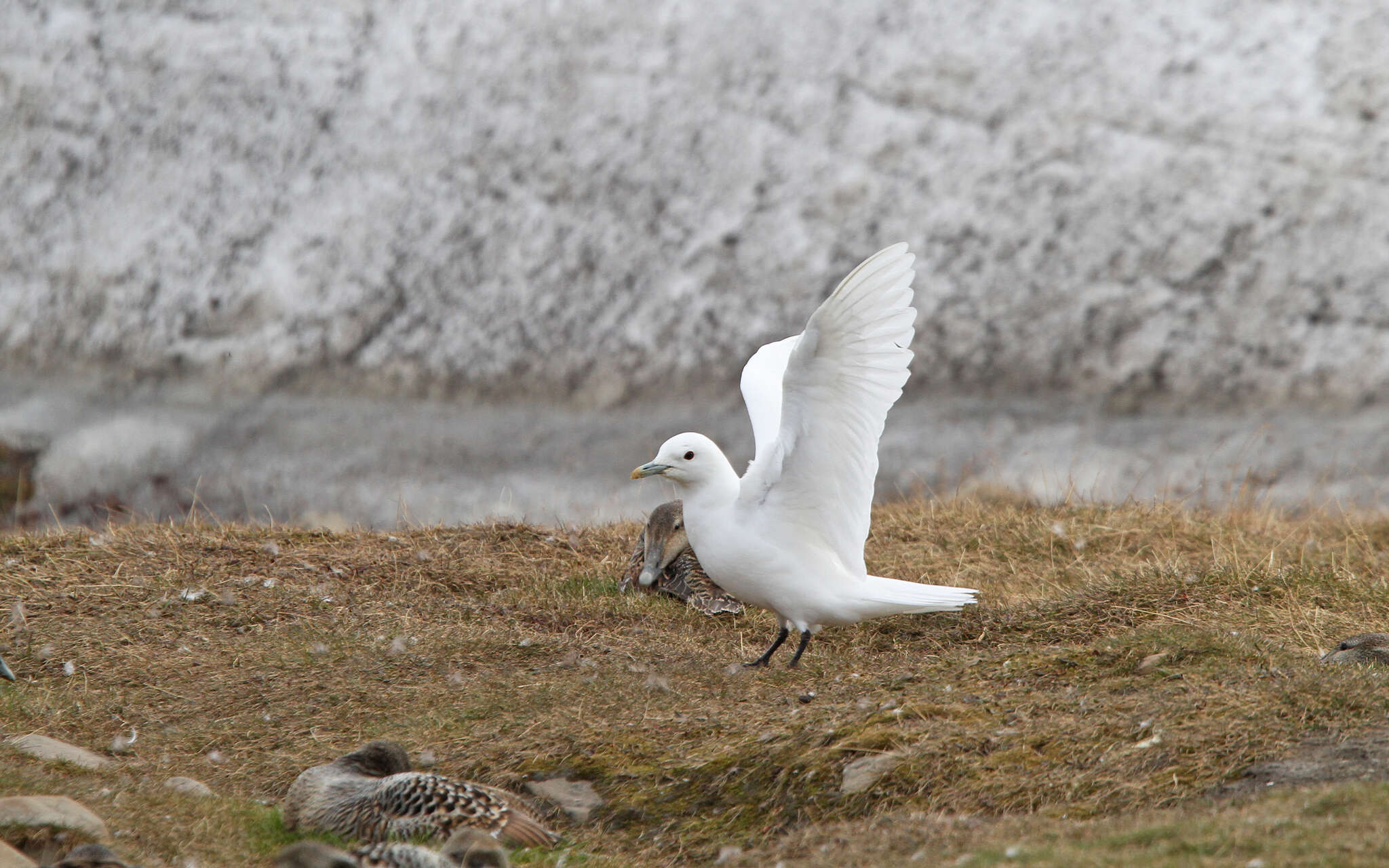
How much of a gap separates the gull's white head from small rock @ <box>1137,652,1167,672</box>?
162 cm

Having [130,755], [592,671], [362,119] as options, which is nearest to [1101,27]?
[362,119]

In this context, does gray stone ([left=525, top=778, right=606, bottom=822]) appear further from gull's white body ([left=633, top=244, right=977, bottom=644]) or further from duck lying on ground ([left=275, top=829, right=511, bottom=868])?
gull's white body ([left=633, top=244, right=977, bottom=644])

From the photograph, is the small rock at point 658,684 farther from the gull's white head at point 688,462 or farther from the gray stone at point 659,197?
the gray stone at point 659,197

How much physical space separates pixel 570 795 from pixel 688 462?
1.56 m

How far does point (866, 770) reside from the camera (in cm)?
391

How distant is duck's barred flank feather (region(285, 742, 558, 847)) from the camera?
3.77 m

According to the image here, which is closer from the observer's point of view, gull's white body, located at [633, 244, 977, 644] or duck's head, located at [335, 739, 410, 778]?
duck's head, located at [335, 739, 410, 778]

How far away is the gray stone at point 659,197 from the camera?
11.4m

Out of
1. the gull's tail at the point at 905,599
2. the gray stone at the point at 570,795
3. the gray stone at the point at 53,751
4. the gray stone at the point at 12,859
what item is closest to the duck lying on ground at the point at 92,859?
the gray stone at the point at 12,859

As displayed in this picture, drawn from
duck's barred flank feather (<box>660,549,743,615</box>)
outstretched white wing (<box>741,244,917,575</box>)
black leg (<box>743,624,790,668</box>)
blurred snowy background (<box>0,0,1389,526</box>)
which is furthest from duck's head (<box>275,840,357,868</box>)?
blurred snowy background (<box>0,0,1389,526</box>)

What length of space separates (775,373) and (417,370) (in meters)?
5.92

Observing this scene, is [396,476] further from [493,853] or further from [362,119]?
[493,853]

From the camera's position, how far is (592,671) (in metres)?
5.30

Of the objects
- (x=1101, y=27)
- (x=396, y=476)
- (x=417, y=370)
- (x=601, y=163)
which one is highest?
(x=1101, y=27)
